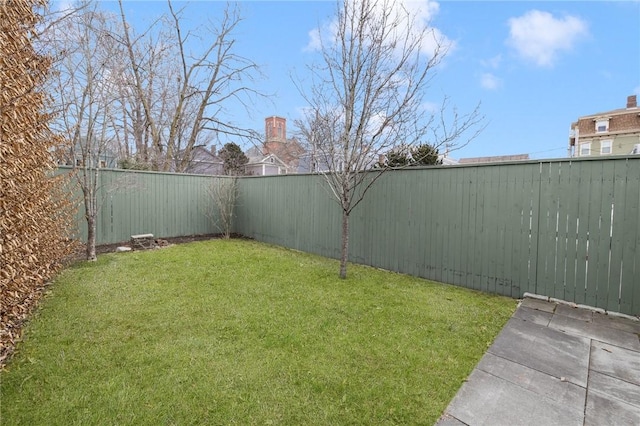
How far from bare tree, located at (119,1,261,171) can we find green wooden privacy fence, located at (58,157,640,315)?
681 centimetres

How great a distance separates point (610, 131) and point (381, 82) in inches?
1041

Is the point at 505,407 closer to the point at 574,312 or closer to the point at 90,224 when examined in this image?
the point at 574,312

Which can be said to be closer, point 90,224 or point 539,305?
point 539,305

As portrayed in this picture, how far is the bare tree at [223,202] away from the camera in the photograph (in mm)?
8711

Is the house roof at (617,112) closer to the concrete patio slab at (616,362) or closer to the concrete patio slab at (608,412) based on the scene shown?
the concrete patio slab at (616,362)

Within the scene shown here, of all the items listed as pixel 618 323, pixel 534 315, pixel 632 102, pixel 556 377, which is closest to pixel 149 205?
pixel 534 315

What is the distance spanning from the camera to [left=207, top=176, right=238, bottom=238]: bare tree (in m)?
8.71

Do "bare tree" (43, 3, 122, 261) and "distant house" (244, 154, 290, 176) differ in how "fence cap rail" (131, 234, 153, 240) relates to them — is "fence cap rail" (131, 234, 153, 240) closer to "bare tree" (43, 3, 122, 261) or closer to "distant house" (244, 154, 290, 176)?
"bare tree" (43, 3, 122, 261)

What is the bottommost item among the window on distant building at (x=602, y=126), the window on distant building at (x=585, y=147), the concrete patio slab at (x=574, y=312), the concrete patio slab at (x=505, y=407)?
the concrete patio slab at (x=505, y=407)

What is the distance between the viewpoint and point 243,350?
2611mm

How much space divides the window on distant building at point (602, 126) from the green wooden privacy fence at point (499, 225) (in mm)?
26005

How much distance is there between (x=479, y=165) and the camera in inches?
171

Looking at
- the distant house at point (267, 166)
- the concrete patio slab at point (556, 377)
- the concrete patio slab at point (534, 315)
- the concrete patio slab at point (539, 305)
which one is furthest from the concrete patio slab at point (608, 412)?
the distant house at point (267, 166)

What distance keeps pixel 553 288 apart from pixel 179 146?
50.0 ft
